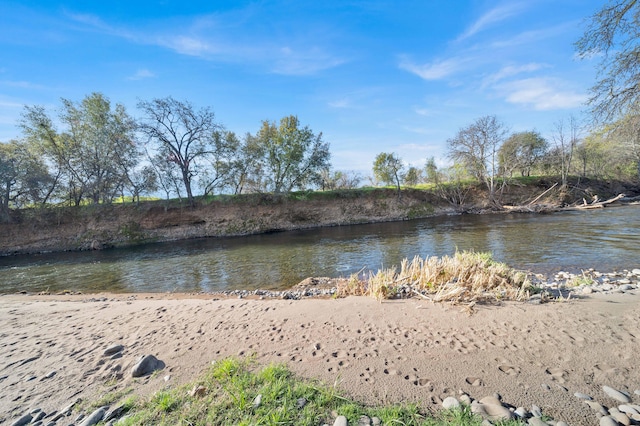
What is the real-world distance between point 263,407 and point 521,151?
138 feet

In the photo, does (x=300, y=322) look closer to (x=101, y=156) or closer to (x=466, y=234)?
(x=466, y=234)

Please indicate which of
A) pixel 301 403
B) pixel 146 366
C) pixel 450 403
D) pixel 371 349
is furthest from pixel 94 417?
pixel 450 403

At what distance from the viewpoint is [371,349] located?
361 centimetres

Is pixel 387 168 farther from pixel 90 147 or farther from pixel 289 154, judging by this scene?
pixel 90 147

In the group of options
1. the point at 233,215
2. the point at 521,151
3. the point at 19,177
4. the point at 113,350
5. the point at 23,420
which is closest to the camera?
the point at 23,420

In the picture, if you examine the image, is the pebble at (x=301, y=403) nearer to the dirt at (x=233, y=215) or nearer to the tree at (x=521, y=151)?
the dirt at (x=233, y=215)

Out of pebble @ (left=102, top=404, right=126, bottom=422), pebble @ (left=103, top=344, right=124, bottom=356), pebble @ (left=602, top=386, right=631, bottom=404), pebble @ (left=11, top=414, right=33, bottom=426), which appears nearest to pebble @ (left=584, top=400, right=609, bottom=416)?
pebble @ (left=602, top=386, right=631, bottom=404)

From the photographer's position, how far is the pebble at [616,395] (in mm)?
2469

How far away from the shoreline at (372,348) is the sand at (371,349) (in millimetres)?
18

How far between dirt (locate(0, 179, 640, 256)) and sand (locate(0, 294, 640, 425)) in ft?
72.5

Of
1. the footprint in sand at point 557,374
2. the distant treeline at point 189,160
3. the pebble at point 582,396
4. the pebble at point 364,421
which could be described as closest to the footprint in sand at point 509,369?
the footprint in sand at point 557,374

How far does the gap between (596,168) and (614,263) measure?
4329 centimetres

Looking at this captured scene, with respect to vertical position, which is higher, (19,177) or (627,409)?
(19,177)

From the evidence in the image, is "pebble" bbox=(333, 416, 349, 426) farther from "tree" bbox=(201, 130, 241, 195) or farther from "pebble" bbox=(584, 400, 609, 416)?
"tree" bbox=(201, 130, 241, 195)
